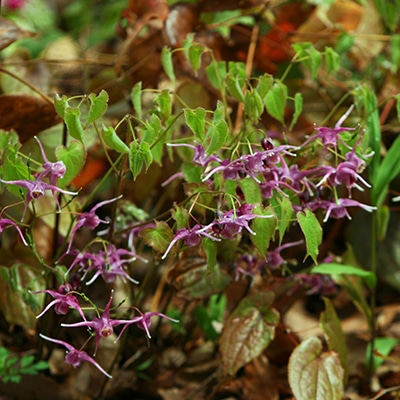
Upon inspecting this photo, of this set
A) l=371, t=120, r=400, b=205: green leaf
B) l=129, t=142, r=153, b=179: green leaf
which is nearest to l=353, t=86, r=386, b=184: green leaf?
l=371, t=120, r=400, b=205: green leaf

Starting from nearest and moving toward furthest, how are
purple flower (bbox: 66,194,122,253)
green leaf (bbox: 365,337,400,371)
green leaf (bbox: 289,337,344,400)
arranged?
1. purple flower (bbox: 66,194,122,253)
2. green leaf (bbox: 289,337,344,400)
3. green leaf (bbox: 365,337,400,371)

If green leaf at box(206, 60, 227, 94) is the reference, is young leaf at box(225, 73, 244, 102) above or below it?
above

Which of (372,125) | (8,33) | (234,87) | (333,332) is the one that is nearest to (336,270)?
(333,332)

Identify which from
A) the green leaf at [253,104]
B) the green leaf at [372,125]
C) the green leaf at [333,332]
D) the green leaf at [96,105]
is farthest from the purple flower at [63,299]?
the green leaf at [372,125]

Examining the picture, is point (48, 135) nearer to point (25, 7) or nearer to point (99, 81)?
point (99, 81)

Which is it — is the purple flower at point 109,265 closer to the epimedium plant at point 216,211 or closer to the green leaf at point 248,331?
the epimedium plant at point 216,211

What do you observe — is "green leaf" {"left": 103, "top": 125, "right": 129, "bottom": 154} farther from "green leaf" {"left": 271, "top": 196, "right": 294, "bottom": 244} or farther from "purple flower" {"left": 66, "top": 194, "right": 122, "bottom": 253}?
"green leaf" {"left": 271, "top": 196, "right": 294, "bottom": 244}

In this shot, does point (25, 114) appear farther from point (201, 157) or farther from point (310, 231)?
point (310, 231)
